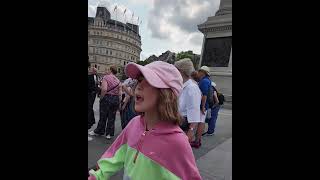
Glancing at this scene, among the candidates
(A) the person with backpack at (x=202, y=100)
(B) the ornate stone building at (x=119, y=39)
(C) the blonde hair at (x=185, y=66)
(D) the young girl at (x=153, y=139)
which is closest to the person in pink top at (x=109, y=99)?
(A) the person with backpack at (x=202, y=100)

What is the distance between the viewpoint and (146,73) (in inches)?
78.0

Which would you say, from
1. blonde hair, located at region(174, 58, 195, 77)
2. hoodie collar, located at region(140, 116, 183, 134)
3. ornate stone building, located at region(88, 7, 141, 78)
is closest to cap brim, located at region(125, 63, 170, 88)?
hoodie collar, located at region(140, 116, 183, 134)

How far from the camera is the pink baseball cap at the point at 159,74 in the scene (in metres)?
2.00

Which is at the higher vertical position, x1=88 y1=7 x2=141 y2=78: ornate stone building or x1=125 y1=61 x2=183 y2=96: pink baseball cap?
x1=88 y1=7 x2=141 y2=78: ornate stone building

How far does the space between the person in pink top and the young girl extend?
17.1 feet

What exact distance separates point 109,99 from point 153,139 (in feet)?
18.2

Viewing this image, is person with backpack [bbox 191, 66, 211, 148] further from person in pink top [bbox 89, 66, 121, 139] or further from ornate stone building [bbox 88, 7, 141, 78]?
ornate stone building [bbox 88, 7, 141, 78]

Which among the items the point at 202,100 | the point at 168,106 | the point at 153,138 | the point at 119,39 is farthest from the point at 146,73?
the point at 119,39

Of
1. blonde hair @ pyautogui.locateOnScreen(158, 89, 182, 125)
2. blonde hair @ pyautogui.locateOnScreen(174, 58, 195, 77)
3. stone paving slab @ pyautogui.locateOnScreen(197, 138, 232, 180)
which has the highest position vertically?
blonde hair @ pyautogui.locateOnScreen(174, 58, 195, 77)

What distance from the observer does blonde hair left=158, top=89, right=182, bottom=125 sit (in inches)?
81.3

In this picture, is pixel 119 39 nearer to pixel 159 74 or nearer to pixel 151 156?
pixel 159 74
